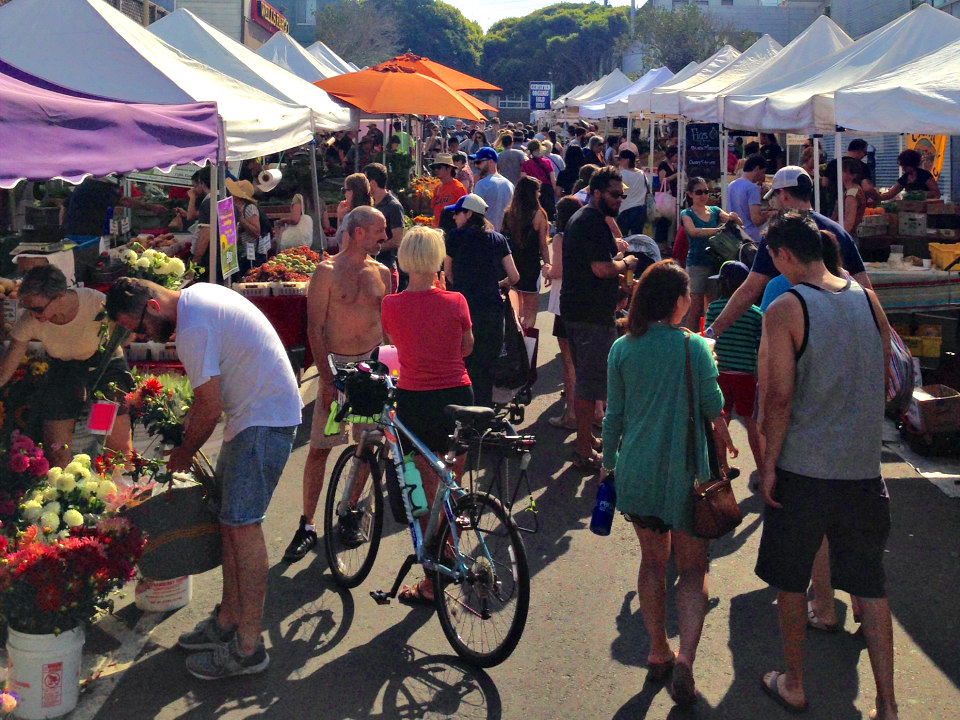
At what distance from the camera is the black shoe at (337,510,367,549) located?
5.21m

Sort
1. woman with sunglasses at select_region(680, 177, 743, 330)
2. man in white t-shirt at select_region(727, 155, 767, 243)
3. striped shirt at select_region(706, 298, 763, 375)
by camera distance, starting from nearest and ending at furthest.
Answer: striped shirt at select_region(706, 298, 763, 375) → woman with sunglasses at select_region(680, 177, 743, 330) → man in white t-shirt at select_region(727, 155, 767, 243)

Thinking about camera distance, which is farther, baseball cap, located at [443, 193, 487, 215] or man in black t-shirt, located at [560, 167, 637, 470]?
man in black t-shirt, located at [560, 167, 637, 470]

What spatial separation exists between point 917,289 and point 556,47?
9196cm

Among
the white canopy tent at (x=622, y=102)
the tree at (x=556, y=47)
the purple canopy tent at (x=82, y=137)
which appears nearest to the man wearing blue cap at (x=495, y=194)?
the purple canopy tent at (x=82, y=137)

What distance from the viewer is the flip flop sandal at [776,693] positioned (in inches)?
163

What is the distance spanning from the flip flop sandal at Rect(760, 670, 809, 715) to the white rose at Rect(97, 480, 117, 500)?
3027 millimetres

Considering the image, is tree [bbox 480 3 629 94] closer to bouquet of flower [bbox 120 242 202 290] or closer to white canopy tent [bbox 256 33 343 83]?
white canopy tent [bbox 256 33 343 83]

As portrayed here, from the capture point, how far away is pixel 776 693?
4.22 metres

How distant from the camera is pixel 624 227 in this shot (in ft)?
45.6

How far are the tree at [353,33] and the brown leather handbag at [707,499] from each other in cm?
5892

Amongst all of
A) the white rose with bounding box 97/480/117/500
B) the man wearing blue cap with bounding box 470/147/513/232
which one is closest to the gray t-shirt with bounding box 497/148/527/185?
the man wearing blue cap with bounding box 470/147/513/232

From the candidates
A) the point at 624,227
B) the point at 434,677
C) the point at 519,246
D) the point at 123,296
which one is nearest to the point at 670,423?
the point at 434,677

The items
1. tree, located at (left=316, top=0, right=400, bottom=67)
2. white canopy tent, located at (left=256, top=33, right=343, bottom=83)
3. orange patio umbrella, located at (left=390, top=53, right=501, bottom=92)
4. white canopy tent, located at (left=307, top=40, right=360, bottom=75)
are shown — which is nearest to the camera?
orange patio umbrella, located at (left=390, top=53, right=501, bottom=92)

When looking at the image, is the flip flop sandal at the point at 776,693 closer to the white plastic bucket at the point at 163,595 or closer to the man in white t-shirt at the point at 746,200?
the white plastic bucket at the point at 163,595
